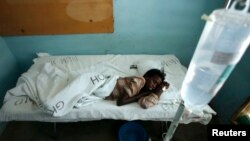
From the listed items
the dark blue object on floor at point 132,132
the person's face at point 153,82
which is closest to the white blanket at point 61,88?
the person's face at point 153,82

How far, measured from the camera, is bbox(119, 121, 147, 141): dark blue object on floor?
158 centimetres

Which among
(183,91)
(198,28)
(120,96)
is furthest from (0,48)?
(198,28)

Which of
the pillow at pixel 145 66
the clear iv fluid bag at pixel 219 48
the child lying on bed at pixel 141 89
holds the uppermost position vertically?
the clear iv fluid bag at pixel 219 48

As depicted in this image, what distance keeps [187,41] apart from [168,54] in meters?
0.23

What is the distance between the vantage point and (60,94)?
130cm

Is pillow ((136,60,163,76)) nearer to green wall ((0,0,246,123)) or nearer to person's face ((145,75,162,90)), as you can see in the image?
person's face ((145,75,162,90))

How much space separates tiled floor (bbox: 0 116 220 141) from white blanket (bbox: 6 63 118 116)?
1.37 feet

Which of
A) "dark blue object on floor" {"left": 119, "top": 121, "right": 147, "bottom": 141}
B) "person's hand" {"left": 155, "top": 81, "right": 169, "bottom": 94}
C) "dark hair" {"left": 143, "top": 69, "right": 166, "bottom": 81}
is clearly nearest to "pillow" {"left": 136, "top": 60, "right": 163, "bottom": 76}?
"dark hair" {"left": 143, "top": 69, "right": 166, "bottom": 81}

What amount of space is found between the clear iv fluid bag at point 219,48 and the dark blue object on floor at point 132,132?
1.13m

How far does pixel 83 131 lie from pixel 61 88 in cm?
50

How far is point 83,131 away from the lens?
170 centimetres

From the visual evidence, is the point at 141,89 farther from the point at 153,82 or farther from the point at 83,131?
the point at 83,131

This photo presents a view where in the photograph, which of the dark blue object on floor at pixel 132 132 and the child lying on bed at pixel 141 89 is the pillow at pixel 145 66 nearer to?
the child lying on bed at pixel 141 89

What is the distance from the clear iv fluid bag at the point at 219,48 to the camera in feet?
1.51
